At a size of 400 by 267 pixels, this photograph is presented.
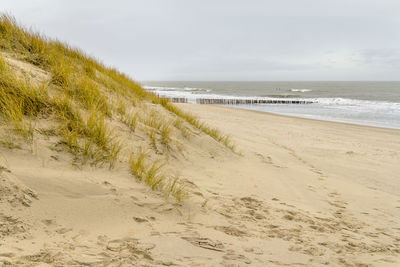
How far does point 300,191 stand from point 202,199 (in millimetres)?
2112

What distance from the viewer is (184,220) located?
9.56ft

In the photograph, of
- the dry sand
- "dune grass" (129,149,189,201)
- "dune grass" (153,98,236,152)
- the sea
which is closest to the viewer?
the dry sand

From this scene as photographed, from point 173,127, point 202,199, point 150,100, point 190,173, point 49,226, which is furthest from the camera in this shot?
point 150,100

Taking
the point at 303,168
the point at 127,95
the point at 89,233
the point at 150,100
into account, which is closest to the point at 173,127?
the point at 127,95

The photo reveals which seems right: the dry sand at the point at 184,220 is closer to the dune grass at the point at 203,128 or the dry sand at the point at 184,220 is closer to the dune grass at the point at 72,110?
the dune grass at the point at 72,110

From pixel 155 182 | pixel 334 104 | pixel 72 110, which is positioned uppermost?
pixel 334 104

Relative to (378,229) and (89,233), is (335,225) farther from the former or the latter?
(89,233)

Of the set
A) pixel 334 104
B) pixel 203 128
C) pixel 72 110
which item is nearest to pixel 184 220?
pixel 72 110

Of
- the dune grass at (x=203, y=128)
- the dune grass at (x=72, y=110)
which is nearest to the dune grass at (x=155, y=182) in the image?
the dune grass at (x=72, y=110)

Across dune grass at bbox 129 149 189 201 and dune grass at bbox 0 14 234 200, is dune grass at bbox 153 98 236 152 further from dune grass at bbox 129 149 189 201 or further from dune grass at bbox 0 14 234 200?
dune grass at bbox 129 149 189 201

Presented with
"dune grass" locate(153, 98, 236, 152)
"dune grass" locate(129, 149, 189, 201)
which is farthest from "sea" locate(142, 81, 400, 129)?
"dune grass" locate(129, 149, 189, 201)

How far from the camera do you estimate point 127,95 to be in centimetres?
609

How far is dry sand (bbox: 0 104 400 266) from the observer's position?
2152 mm

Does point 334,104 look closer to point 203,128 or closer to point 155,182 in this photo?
point 203,128
